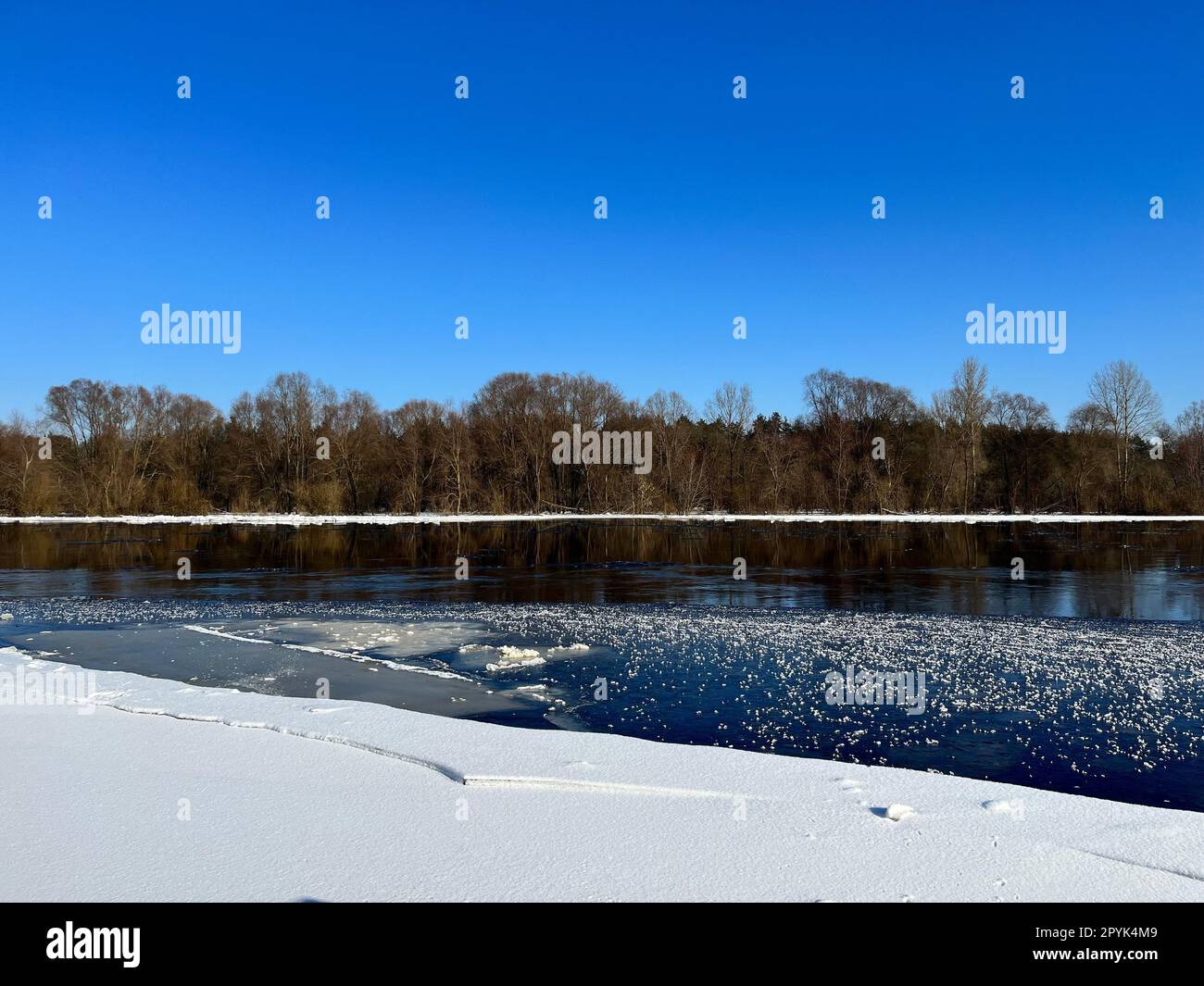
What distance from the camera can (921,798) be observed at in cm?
576

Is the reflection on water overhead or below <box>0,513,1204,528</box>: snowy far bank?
below

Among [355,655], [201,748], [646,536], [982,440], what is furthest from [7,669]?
[982,440]

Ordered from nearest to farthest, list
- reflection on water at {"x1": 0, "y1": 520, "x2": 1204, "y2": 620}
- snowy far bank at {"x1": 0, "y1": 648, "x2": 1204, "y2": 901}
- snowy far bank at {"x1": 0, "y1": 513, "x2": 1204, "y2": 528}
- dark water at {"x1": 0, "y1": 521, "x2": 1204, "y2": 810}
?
snowy far bank at {"x1": 0, "y1": 648, "x2": 1204, "y2": 901} < dark water at {"x1": 0, "y1": 521, "x2": 1204, "y2": 810} < reflection on water at {"x1": 0, "y1": 520, "x2": 1204, "y2": 620} < snowy far bank at {"x1": 0, "y1": 513, "x2": 1204, "y2": 528}

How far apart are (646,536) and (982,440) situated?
40674 mm

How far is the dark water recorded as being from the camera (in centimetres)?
782

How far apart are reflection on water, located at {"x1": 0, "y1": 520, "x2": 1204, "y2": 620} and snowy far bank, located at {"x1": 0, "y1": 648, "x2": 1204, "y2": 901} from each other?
10.9 metres

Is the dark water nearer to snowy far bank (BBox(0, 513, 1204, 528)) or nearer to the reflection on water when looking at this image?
the reflection on water

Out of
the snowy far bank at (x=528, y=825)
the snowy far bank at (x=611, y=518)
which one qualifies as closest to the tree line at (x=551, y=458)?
the snowy far bank at (x=611, y=518)

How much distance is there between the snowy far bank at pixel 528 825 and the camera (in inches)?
170

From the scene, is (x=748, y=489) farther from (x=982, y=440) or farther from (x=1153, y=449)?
(x=1153, y=449)

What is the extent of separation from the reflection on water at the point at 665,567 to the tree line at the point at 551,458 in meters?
18.4

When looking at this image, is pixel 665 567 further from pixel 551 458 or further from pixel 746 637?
pixel 551 458

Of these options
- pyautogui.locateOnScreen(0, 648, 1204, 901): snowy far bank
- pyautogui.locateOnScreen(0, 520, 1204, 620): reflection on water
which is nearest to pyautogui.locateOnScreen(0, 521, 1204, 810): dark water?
pyautogui.locateOnScreen(0, 520, 1204, 620): reflection on water

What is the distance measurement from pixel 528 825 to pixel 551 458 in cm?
5928
